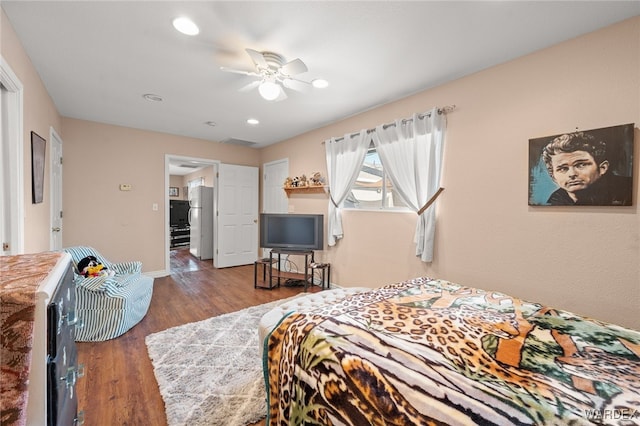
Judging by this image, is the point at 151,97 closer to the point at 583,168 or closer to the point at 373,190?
the point at 373,190

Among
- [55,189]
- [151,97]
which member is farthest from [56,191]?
[151,97]

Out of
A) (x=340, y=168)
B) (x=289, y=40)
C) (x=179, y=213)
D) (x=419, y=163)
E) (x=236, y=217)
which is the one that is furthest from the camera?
(x=179, y=213)

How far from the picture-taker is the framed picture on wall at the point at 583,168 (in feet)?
5.69

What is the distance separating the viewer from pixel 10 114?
1831 millimetres

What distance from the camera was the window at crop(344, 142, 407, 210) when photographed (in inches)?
131

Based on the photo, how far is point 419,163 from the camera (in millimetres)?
2840

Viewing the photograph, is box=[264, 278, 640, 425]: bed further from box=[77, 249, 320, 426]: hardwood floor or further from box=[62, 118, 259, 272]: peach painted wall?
box=[62, 118, 259, 272]: peach painted wall

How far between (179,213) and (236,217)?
11.8ft

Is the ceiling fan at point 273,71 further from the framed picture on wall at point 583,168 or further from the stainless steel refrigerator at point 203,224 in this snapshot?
the stainless steel refrigerator at point 203,224

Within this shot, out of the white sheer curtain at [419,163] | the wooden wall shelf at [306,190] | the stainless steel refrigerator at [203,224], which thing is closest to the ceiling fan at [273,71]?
the white sheer curtain at [419,163]

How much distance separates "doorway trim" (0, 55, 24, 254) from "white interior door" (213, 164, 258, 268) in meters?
3.28

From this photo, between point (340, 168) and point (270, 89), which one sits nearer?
point (270, 89)

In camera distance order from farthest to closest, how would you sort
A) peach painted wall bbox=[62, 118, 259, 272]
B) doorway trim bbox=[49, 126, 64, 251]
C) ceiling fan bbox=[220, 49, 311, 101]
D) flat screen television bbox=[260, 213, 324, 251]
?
1. flat screen television bbox=[260, 213, 324, 251]
2. peach painted wall bbox=[62, 118, 259, 272]
3. doorway trim bbox=[49, 126, 64, 251]
4. ceiling fan bbox=[220, 49, 311, 101]

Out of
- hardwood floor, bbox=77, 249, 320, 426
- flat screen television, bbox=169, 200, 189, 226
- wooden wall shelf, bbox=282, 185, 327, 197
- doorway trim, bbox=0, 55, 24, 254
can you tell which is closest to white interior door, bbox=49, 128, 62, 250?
hardwood floor, bbox=77, 249, 320, 426
